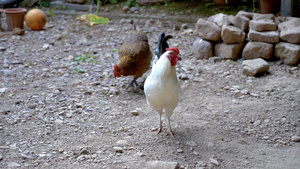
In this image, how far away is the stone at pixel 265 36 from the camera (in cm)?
557

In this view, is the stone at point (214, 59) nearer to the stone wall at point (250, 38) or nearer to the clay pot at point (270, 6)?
the stone wall at point (250, 38)

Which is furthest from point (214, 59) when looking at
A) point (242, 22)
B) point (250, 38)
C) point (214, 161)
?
point (214, 161)

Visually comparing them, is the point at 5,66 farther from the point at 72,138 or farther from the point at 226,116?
the point at 226,116

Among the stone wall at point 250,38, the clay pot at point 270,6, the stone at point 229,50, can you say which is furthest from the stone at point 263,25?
the clay pot at point 270,6

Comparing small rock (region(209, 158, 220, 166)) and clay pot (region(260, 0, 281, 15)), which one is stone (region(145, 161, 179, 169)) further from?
clay pot (region(260, 0, 281, 15))

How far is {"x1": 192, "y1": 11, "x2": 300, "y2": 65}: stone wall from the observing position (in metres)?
5.51

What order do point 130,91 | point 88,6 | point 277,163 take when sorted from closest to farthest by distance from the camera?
point 277,163 → point 130,91 → point 88,6

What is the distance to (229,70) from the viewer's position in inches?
222

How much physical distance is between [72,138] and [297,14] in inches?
217

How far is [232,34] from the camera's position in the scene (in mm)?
5777

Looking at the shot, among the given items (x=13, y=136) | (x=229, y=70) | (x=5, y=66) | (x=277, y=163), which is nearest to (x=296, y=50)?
(x=229, y=70)

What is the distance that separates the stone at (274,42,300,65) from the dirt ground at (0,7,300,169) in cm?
14

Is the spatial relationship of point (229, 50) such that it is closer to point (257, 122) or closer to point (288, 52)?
point (288, 52)

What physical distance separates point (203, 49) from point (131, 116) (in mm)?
2536
